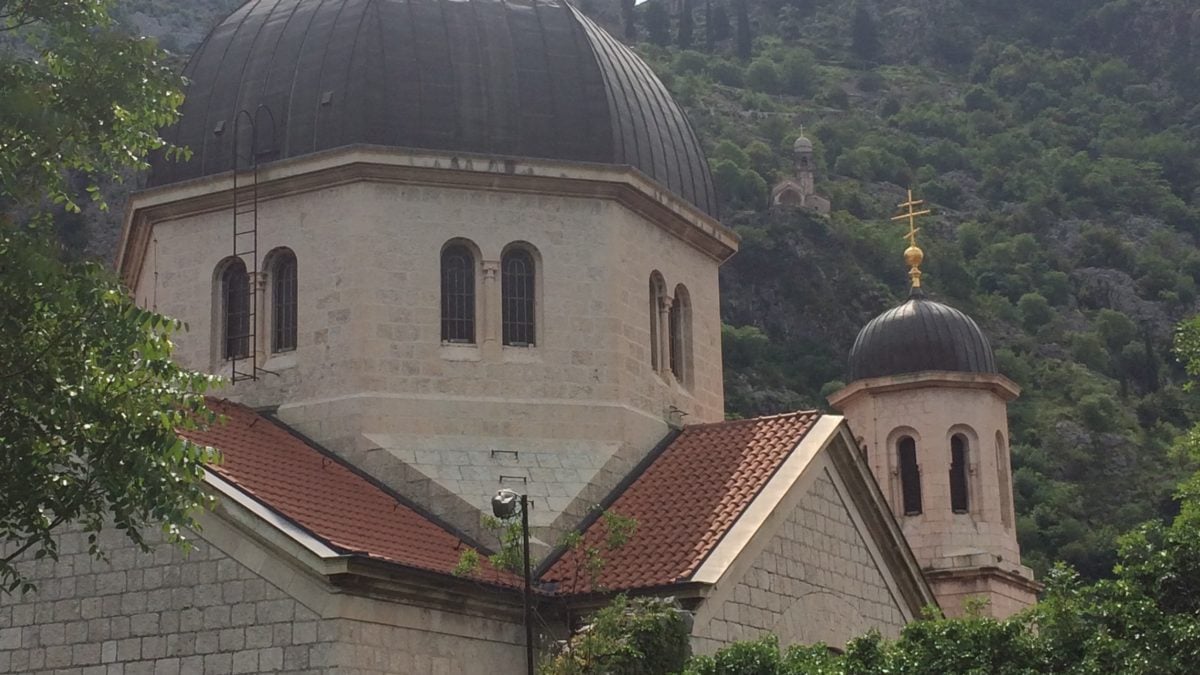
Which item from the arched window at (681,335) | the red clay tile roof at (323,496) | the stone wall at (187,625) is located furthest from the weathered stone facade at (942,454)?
the stone wall at (187,625)

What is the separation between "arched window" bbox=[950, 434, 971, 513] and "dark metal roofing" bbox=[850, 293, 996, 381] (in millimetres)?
1490

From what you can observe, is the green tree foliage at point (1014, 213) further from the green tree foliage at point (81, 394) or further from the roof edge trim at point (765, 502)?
the green tree foliage at point (81, 394)

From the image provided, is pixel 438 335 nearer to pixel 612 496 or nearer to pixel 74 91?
pixel 612 496

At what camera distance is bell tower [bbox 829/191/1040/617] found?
119ft

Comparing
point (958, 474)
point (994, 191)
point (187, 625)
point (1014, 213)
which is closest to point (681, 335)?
point (187, 625)

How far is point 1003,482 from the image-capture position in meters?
37.3

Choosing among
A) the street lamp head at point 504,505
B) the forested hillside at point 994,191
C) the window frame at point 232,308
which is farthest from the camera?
the forested hillside at point 994,191

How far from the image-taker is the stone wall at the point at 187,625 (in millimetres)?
19203

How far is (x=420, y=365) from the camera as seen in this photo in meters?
24.5

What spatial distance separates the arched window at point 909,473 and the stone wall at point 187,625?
701 inches

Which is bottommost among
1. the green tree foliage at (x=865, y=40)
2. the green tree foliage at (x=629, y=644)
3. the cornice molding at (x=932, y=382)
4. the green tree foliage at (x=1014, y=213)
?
the green tree foliage at (x=629, y=644)

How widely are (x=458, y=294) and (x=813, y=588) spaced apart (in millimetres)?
6059

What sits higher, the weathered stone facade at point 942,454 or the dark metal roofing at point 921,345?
the dark metal roofing at point 921,345

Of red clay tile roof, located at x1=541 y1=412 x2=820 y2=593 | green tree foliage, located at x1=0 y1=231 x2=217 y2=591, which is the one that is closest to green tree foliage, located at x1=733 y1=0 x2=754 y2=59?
red clay tile roof, located at x1=541 y1=412 x2=820 y2=593
